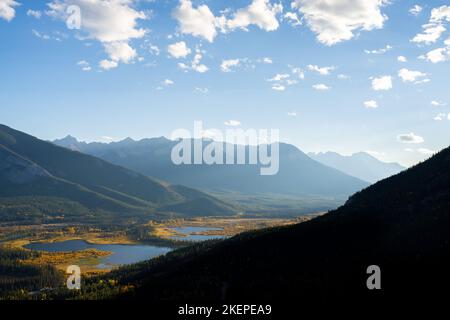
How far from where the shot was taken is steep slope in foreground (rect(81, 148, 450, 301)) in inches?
3216

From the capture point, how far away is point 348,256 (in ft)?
334

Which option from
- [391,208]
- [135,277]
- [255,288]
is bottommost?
[135,277]

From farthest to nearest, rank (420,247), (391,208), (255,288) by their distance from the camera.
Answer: (391,208), (255,288), (420,247)

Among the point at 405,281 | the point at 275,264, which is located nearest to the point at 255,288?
the point at 275,264

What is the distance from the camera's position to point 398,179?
161500 mm

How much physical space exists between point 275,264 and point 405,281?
42.0m

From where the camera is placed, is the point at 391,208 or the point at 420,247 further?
the point at 391,208

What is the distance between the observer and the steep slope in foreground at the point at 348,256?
8169cm
